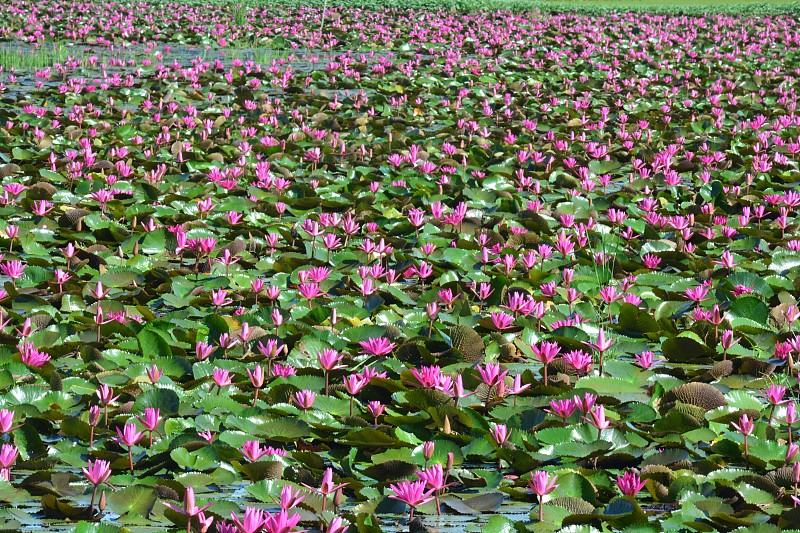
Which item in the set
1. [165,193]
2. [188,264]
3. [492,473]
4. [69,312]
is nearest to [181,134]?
[165,193]

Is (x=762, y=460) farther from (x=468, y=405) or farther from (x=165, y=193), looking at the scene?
(x=165, y=193)

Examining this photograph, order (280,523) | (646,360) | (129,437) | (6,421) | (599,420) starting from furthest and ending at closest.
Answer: (646,360) < (599,420) < (6,421) < (129,437) < (280,523)

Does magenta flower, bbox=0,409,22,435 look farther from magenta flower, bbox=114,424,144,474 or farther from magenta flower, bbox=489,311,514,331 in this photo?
magenta flower, bbox=489,311,514,331

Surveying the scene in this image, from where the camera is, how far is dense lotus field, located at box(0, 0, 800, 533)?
292cm

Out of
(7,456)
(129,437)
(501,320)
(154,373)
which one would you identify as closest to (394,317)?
(501,320)

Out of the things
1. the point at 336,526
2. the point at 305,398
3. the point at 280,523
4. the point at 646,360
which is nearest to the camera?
the point at 280,523

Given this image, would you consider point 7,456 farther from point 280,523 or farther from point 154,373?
point 280,523

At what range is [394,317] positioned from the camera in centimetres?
451

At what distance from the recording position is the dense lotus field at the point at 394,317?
292 cm

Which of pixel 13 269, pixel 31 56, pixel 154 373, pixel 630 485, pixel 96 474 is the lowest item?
pixel 31 56

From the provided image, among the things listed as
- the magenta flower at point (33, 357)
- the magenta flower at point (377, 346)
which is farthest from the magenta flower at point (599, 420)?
the magenta flower at point (33, 357)

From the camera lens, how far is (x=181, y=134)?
A: 9211mm

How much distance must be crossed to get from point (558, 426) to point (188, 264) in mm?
2827

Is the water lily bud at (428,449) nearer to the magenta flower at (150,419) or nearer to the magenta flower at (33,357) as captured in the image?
the magenta flower at (150,419)
